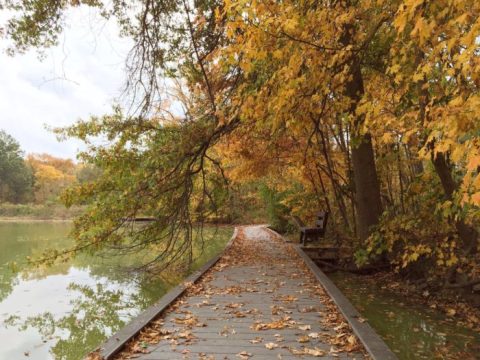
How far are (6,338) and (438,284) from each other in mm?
7721

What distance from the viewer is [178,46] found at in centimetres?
911

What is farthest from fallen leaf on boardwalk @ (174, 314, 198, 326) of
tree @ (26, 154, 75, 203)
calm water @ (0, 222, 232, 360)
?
tree @ (26, 154, 75, 203)

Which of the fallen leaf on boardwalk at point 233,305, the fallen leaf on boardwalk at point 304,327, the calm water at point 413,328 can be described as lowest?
the calm water at point 413,328

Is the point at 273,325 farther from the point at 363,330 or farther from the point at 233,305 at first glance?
the point at 233,305

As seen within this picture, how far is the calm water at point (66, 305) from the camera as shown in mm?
6543

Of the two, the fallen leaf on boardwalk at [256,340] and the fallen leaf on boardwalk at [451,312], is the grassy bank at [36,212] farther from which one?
the fallen leaf on boardwalk at [256,340]

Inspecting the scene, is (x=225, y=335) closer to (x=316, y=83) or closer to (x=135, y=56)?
(x=316, y=83)

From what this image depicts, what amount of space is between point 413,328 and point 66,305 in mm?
6713

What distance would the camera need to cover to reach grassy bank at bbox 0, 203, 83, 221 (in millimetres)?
51469

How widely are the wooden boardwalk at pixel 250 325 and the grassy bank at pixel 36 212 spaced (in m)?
47.2

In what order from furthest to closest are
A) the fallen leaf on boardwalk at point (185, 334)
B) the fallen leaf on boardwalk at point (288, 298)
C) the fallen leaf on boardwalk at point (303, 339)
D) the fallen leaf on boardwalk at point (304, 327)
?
the fallen leaf on boardwalk at point (288, 298) → the fallen leaf on boardwalk at point (304, 327) → the fallen leaf on boardwalk at point (185, 334) → the fallen leaf on boardwalk at point (303, 339)

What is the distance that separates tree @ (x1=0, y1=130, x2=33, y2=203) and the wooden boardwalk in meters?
60.5

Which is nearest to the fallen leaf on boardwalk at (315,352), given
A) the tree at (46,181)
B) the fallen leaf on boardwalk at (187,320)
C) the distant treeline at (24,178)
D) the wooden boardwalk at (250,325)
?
the wooden boardwalk at (250,325)

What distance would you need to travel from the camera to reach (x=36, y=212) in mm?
53500
